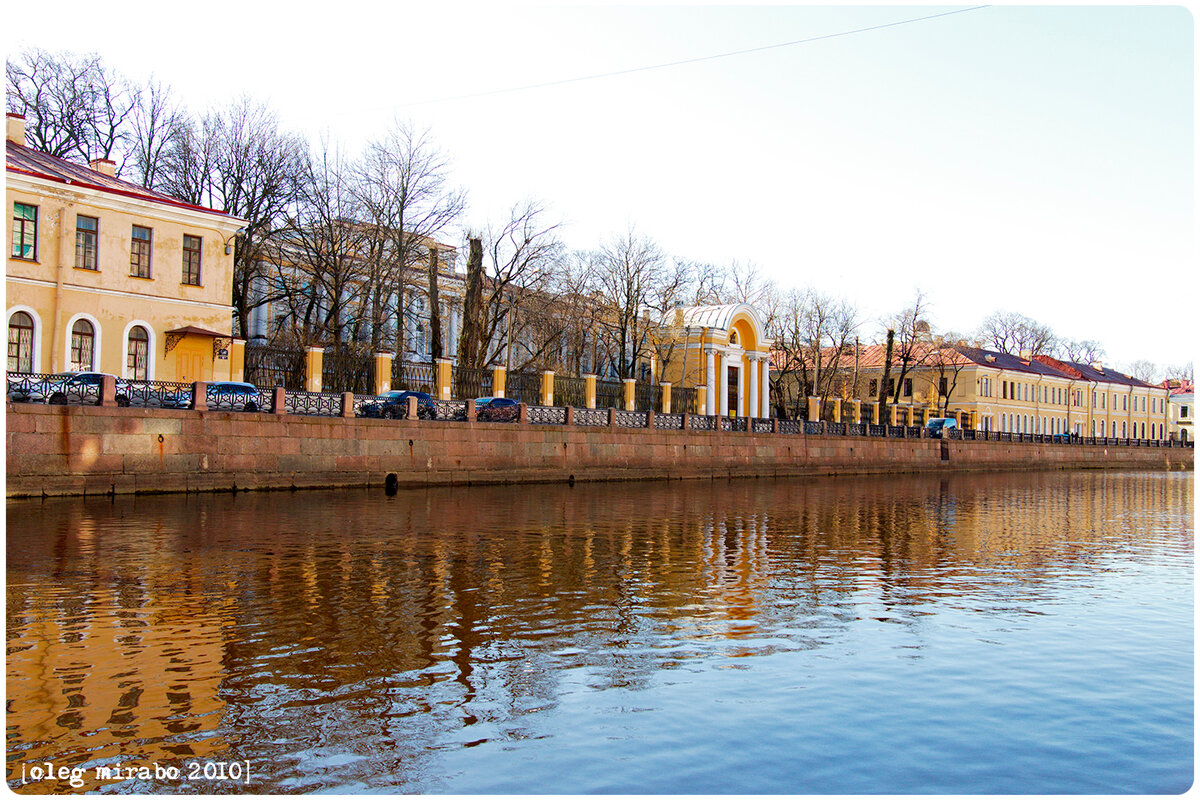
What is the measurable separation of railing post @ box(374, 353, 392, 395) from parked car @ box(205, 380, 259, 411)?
535 cm

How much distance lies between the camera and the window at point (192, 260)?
3098 centimetres

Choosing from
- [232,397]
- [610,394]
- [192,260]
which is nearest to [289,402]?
[232,397]

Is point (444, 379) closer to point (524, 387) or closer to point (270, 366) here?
point (524, 387)

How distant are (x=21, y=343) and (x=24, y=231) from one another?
9.46ft

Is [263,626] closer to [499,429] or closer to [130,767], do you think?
[130,767]

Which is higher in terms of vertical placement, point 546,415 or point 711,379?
point 711,379

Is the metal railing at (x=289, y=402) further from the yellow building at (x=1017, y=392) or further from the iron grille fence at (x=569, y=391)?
the yellow building at (x=1017, y=392)

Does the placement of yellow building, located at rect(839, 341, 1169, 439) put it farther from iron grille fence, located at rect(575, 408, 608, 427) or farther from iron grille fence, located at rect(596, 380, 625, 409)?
iron grille fence, located at rect(575, 408, 608, 427)

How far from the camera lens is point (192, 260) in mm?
31141

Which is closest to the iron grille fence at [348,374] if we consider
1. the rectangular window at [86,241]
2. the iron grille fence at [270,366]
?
the iron grille fence at [270,366]

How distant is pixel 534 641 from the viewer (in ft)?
29.9

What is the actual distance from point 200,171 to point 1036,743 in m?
40.4

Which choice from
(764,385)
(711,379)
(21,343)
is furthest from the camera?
(764,385)

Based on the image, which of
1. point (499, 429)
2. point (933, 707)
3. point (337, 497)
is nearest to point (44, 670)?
point (933, 707)
